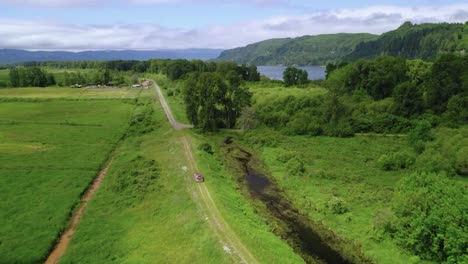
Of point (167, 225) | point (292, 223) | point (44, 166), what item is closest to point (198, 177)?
point (167, 225)

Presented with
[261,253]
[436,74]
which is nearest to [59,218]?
[261,253]

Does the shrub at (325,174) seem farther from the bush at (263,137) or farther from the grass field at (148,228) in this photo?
the grass field at (148,228)

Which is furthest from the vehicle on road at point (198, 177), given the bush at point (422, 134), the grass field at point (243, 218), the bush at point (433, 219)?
the bush at point (422, 134)

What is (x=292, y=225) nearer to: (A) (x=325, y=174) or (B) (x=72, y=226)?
(A) (x=325, y=174)

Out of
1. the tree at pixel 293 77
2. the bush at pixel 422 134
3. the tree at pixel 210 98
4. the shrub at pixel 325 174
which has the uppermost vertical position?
the tree at pixel 293 77

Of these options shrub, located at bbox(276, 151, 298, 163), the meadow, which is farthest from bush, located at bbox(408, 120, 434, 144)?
the meadow

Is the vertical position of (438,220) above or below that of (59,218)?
above

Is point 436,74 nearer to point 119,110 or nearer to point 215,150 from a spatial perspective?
point 215,150
